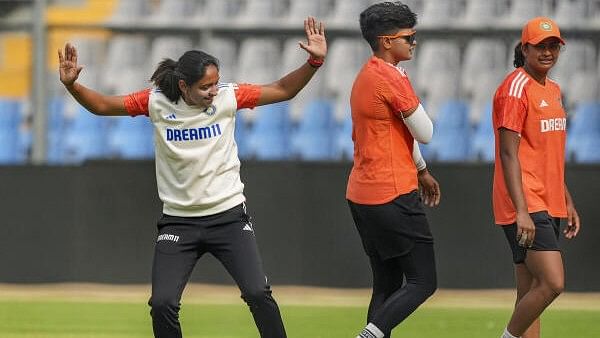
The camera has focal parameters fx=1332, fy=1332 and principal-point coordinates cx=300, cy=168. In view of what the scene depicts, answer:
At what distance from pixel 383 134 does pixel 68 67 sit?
1.67m

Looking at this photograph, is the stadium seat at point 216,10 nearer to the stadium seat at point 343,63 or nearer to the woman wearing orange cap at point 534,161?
the stadium seat at point 343,63

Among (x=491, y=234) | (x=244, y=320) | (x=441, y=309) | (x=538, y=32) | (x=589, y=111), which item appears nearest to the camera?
(x=538, y=32)

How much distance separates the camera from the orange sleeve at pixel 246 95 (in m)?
7.03

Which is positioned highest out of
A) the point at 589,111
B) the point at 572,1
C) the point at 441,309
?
the point at 572,1

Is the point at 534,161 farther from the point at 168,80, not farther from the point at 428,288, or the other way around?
the point at 168,80

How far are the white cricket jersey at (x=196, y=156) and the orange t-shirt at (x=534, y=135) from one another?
56.2 inches

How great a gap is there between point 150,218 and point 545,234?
23.2ft

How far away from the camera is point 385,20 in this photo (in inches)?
277

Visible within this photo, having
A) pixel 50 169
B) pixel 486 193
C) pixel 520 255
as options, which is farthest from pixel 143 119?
pixel 520 255

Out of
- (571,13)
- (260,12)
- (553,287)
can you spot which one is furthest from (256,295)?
(260,12)

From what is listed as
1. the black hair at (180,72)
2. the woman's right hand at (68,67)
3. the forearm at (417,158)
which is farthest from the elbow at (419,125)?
the woman's right hand at (68,67)

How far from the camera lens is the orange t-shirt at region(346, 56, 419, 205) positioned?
273 inches

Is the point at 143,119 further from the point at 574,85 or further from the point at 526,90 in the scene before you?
the point at 526,90

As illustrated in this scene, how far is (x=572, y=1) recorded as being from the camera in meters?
15.1
